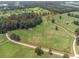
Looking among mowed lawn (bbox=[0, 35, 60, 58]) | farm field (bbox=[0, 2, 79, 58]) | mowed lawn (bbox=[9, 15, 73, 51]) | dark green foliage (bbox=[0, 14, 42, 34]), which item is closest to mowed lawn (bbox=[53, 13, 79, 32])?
farm field (bbox=[0, 2, 79, 58])

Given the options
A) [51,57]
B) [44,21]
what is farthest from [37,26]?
[51,57]

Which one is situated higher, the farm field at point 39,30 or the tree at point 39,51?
the farm field at point 39,30

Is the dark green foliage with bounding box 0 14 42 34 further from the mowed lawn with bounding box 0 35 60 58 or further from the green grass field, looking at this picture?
the mowed lawn with bounding box 0 35 60 58

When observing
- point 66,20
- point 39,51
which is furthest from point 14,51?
point 66,20

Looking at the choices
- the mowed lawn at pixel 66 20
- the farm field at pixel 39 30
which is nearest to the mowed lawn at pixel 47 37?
the farm field at pixel 39 30

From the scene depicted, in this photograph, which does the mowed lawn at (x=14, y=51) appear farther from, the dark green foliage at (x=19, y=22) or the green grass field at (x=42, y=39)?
the dark green foliage at (x=19, y=22)
